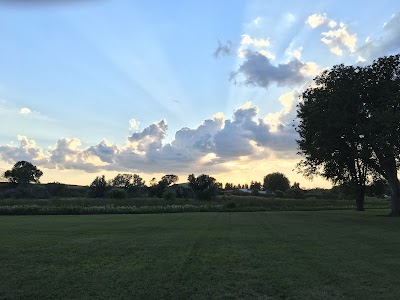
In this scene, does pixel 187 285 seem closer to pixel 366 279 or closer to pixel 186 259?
pixel 186 259

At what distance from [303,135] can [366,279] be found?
34522 mm

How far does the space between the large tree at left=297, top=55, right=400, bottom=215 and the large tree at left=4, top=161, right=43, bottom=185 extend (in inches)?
4709

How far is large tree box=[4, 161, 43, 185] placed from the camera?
5246 inches

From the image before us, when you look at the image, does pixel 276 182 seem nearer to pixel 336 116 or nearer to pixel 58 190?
pixel 58 190

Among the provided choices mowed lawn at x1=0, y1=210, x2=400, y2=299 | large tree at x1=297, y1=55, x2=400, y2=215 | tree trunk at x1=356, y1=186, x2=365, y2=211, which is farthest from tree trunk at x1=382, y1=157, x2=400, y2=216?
mowed lawn at x1=0, y1=210, x2=400, y2=299

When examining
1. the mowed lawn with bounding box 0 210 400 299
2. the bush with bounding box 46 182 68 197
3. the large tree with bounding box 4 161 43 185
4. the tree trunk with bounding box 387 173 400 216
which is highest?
the large tree with bounding box 4 161 43 185

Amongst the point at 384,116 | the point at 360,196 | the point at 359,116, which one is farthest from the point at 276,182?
the point at 384,116

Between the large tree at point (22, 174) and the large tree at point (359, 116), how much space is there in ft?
392

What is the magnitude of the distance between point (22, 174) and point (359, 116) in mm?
126010

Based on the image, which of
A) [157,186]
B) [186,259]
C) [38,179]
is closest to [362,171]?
[186,259]

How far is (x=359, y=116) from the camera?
114 feet

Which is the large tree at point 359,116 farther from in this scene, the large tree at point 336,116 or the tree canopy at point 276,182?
the tree canopy at point 276,182

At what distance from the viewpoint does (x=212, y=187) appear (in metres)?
103

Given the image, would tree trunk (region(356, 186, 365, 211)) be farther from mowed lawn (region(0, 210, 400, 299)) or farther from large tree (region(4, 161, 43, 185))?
large tree (region(4, 161, 43, 185))
